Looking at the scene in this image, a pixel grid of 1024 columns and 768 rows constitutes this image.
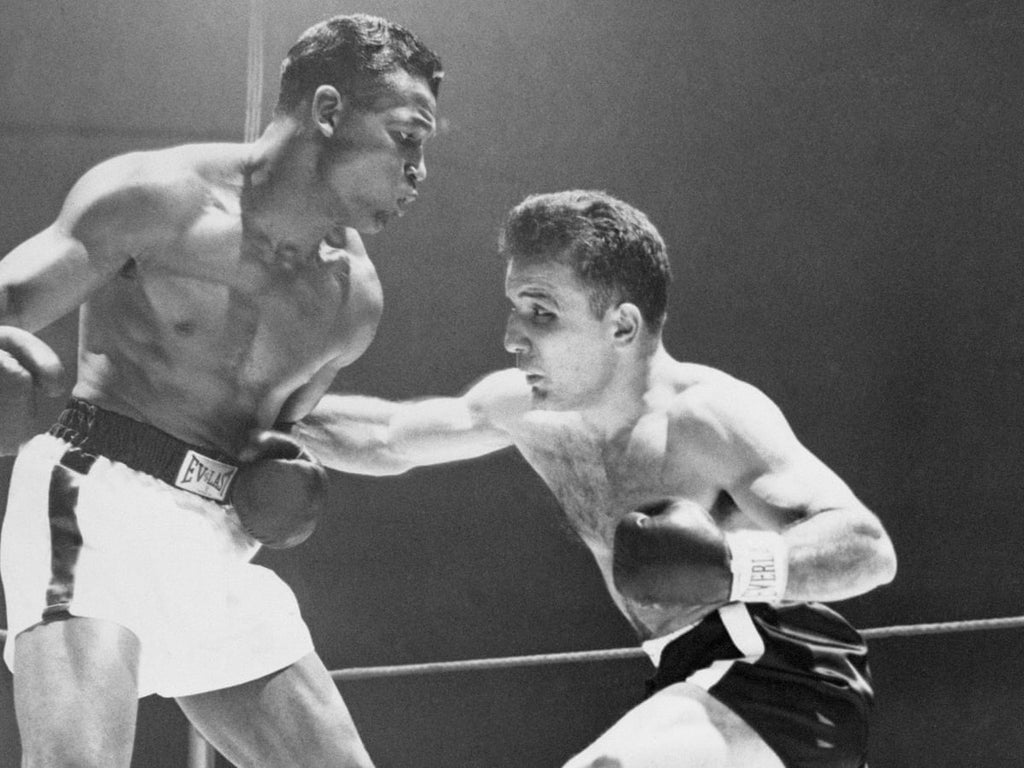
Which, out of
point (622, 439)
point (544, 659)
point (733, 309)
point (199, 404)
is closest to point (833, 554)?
point (622, 439)

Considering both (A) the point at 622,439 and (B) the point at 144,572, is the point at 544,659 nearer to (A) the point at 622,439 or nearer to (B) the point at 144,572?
(A) the point at 622,439

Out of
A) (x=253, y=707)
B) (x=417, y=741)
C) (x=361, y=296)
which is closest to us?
(x=253, y=707)

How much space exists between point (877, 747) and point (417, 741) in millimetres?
1054

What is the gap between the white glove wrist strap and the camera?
165cm

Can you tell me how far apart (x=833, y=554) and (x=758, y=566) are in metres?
0.11

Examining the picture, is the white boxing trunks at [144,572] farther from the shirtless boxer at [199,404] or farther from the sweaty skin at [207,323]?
the sweaty skin at [207,323]

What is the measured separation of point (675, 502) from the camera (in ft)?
5.61

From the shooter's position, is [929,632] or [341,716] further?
[929,632]

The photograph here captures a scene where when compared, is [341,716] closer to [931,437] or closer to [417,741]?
[417,741]

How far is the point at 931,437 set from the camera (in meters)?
3.35

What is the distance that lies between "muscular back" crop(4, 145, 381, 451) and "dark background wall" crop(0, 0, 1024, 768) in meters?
1.03

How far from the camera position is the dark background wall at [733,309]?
3.17 m

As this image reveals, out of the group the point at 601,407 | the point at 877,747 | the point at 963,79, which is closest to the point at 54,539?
the point at 601,407

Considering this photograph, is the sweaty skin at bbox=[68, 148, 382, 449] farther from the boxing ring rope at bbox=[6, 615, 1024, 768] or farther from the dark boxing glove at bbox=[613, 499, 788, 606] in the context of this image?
the boxing ring rope at bbox=[6, 615, 1024, 768]
